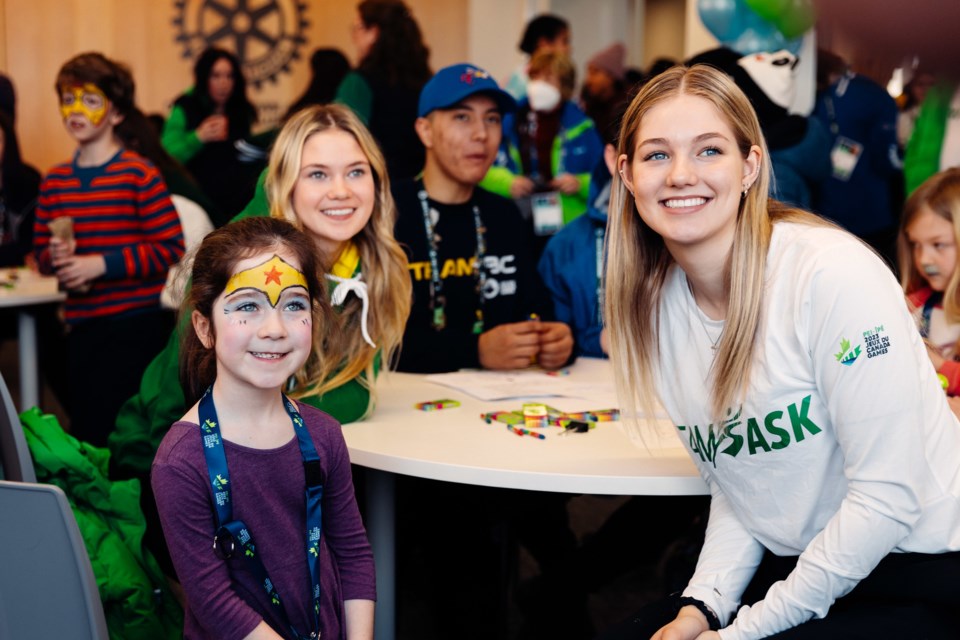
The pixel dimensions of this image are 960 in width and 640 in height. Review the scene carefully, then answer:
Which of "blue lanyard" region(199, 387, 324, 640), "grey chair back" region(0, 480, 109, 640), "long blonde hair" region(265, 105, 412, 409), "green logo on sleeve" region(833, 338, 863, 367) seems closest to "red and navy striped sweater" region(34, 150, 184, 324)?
"long blonde hair" region(265, 105, 412, 409)

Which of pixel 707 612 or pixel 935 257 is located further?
pixel 935 257

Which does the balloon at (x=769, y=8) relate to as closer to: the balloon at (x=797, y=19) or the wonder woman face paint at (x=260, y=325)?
the balloon at (x=797, y=19)

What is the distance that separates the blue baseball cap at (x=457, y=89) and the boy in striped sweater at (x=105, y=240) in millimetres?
942

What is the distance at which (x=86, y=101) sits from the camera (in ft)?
10.7

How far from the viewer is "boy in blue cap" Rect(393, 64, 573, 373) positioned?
8.50ft

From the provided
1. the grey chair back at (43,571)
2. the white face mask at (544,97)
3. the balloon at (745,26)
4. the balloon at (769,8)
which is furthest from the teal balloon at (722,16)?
the grey chair back at (43,571)

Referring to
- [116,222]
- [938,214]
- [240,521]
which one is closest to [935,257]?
[938,214]

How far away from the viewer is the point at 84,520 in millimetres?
1923

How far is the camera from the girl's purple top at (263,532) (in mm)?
1533

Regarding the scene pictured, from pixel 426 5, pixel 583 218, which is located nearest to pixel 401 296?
pixel 583 218

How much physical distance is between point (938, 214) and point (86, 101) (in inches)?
96.7

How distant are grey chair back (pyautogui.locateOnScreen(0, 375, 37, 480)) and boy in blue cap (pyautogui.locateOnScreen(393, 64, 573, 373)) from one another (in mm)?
942

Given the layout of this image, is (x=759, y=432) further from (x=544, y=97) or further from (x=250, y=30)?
(x=250, y=30)

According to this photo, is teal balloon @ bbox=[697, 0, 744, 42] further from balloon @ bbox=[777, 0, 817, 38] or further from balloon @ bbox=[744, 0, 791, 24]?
balloon @ bbox=[777, 0, 817, 38]
